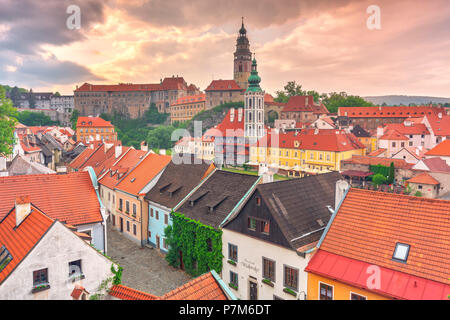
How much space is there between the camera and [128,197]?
27156 millimetres

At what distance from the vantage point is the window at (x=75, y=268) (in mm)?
11398

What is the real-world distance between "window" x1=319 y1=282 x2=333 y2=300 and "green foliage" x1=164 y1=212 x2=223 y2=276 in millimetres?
6440

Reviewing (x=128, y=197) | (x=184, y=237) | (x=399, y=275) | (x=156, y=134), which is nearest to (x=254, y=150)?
(x=156, y=134)

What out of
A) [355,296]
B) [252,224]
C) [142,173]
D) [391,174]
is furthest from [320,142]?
[355,296]

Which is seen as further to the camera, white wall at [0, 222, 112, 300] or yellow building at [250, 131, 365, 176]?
yellow building at [250, 131, 365, 176]

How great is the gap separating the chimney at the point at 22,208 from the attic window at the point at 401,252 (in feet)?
49.0

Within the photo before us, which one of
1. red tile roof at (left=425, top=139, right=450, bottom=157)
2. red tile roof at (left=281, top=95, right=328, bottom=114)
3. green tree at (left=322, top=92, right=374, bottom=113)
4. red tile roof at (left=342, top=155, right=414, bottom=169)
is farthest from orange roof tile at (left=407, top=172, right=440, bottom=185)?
green tree at (left=322, top=92, right=374, bottom=113)

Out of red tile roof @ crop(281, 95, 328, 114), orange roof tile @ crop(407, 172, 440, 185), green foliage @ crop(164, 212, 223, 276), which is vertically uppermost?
red tile roof @ crop(281, 95, 328, 114)

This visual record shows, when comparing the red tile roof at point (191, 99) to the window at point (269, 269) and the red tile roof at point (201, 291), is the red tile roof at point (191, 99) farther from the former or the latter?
the red tile roof at point (201, 291)

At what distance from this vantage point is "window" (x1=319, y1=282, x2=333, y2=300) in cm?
1343

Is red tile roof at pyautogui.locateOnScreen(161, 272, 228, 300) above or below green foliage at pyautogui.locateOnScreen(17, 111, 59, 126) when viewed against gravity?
below

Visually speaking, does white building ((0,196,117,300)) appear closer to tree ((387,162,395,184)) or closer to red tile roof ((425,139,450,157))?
tree ((387,162,395,184))
